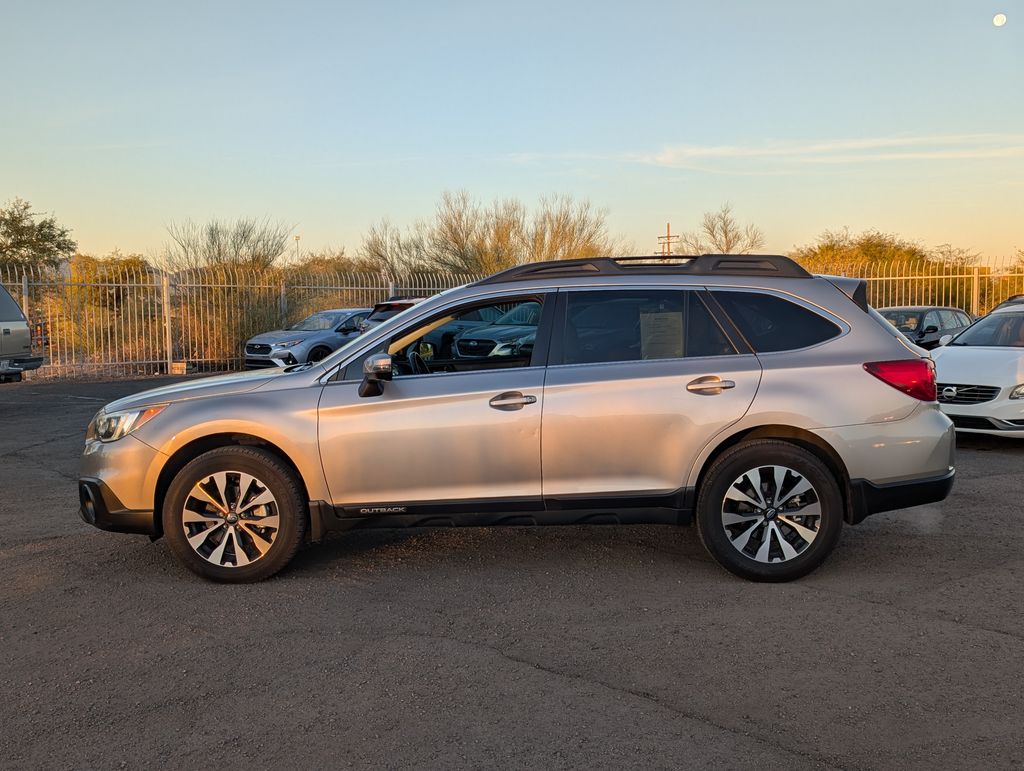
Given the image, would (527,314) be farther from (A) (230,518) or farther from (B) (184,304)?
(B) (184,304)

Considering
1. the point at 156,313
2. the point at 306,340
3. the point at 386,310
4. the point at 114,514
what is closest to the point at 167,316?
the point at 156,313

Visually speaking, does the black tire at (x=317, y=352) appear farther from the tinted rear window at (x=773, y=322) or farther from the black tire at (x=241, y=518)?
the tinted rear window at (x=773, y=322)

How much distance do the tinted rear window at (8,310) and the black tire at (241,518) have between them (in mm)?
10913

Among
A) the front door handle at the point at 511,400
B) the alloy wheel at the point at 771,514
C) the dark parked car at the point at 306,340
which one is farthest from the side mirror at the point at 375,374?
the dark parked car at the point at 306,340

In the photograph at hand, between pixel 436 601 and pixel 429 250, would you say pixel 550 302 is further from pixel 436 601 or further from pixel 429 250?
pixel 429 250

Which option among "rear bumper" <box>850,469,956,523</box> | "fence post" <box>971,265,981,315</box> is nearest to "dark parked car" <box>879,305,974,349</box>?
"fence post" <box>971,265,981,315</box>

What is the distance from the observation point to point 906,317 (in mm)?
19969

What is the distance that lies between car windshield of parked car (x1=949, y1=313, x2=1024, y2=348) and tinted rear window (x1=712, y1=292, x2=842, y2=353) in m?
6.58

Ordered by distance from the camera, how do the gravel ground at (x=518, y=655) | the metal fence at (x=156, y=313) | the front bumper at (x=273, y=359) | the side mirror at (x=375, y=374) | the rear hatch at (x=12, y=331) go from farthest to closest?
the metal fence at (x=156, y=313)
the front bumper at (x=273, y=359)
the rear hatch at (x=12, y=331)
the side mirror at (x=375, y=374)
the gravel ground at (x=518, y=655)

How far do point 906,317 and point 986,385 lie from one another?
10485 mm

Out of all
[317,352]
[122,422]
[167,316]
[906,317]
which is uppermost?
[167,316]

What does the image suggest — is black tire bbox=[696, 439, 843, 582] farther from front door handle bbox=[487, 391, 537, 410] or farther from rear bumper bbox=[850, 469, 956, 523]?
front door handle bbox=[487, 391, 537, 410]

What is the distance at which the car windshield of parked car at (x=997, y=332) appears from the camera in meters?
11.1

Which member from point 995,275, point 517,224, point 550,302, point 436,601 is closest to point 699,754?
point 436,601
